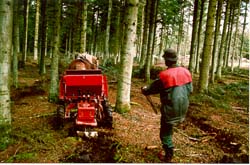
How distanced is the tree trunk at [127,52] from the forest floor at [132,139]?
0.51m

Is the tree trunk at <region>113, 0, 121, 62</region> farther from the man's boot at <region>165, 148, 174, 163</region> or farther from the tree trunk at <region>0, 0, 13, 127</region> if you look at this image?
the man's boot at <region>165, 148, 174, 163</region>

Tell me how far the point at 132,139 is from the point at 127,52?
2944mm

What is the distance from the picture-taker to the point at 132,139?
775 cm

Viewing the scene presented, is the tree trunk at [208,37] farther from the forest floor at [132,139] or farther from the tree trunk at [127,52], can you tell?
the tree trunk at [127,52]

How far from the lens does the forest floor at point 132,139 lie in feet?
21.3

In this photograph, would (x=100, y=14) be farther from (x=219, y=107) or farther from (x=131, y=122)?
(x=131, y=122)

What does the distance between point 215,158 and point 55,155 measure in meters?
3.14

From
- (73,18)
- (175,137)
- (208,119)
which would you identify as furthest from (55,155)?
(73,18)

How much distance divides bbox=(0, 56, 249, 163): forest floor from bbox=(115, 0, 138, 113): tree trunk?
51cm

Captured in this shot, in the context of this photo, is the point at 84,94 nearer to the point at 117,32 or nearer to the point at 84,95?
the point at 84,95

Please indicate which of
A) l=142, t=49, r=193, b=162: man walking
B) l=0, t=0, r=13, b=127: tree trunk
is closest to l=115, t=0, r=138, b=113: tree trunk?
l=0, t=0, r=13, b=127: tree trunk

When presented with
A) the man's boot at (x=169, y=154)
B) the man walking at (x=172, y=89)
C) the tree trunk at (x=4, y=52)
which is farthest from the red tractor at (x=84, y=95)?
the man walking at (x=172, y=89)

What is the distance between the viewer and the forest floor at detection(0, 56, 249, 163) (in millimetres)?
6500

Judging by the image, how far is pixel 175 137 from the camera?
26.2ft
